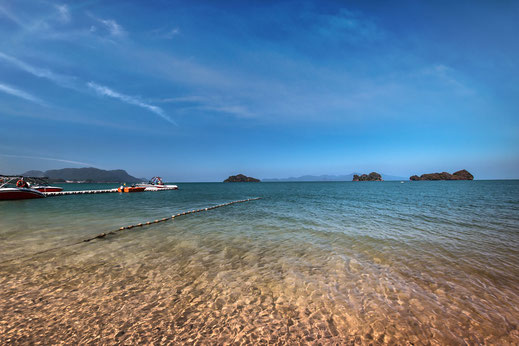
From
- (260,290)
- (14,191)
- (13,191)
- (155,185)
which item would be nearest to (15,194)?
(14,191)

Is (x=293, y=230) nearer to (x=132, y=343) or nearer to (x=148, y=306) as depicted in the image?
(x=148, y=306)

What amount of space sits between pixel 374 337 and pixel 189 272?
5.23 m

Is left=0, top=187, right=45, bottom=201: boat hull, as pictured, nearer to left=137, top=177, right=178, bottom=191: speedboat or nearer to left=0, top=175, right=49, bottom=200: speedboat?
left=0, top=175, right=49, bottom=200: speedboat

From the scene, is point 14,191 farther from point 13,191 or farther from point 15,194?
point 15,194

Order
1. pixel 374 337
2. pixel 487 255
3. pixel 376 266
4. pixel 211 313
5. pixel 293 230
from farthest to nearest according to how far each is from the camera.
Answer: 1. pixel 293 230
2. pixel 487 255
3. pixel 376 266
4. pixel 211 313
5. pixel 374 337

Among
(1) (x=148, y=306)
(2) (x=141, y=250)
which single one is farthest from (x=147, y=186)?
(1) (x=148, y=306)

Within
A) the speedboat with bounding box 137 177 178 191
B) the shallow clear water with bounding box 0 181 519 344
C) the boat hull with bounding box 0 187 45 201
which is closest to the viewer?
the shallow clear water with bounding box 0 181 519 344

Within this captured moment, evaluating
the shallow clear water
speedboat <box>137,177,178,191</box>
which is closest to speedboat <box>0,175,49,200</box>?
speedboat <box>137,177,178,191</box>

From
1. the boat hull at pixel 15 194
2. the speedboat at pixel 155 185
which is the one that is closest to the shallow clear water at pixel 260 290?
the boat hull at pixel 15 194

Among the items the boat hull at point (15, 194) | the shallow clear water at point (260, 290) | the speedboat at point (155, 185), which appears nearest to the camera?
the shallow clear water at point (260, 290)

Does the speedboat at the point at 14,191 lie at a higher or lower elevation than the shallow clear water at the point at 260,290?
higher

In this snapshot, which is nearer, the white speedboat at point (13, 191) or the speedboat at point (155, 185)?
the white speedboat at point (13, 191)

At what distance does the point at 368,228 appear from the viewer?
13609 millimetres

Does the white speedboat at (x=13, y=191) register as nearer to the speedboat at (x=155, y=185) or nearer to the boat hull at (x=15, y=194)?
the boat hull at (x=15, y=194)
